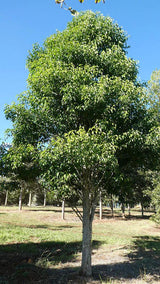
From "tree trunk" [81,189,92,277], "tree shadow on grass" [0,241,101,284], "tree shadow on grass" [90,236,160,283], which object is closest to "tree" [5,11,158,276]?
"tree trunk" [81,189,92,277]

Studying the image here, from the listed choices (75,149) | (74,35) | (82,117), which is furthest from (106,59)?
(75,149)

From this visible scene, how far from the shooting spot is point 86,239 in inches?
368

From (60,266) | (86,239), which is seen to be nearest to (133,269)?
(86,239)

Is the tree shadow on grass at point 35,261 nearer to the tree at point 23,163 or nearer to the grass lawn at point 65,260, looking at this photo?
the grass lawn at point 65,260

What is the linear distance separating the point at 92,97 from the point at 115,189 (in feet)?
15.2

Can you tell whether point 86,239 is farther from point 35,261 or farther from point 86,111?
point 86,111

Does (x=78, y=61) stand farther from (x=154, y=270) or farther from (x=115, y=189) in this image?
(x=154, y=270)

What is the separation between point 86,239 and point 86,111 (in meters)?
5.81

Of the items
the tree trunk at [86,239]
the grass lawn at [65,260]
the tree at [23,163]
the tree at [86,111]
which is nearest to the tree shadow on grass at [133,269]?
the grass lawn at [65,260]

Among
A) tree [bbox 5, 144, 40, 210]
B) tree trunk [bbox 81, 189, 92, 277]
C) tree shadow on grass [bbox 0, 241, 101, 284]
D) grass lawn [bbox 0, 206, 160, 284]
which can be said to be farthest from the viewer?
tree trunk [bbox 81, 189, 92, 277]

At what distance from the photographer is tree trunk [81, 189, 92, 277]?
9.01 metres

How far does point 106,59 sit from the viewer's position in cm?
1016

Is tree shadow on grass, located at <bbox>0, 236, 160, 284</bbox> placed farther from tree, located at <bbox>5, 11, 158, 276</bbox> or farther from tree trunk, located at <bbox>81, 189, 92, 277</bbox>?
tree, located at <bbox>5, 11, 158, 276</bbox>

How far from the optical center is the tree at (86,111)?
8.60m
